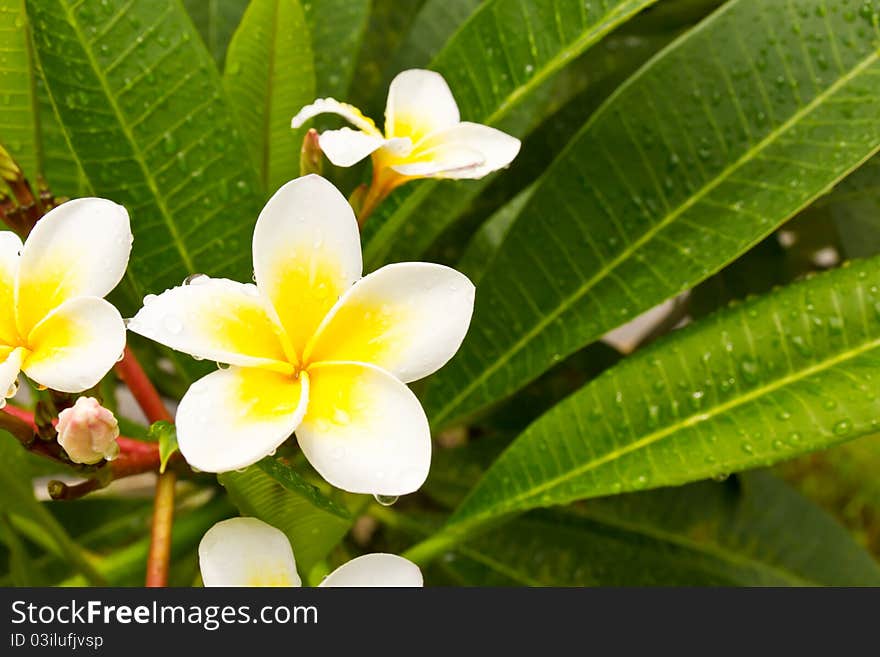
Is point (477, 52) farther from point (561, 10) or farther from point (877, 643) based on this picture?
point (877, 643)

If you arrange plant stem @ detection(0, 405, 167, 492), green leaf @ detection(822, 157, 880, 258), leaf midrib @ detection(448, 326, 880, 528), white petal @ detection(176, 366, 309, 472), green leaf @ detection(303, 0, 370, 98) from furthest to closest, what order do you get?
1. green leaf @ detection(822, 157, 880, 258)
2. green leaf @ detection(303, 0, 370, 98)
3. leaf midrib @ detection(448, 326, 880, 528)
4. plant stem @ detection(0, 405, 167, 492)
5. white petal @ detection(176, 366, 309, 472)

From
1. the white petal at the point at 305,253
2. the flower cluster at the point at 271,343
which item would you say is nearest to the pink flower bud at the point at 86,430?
the flower cluster at the point at 271,343

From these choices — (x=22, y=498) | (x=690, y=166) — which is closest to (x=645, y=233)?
(x=690, y=166)

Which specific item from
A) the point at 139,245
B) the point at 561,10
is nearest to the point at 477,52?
the point at 561,10

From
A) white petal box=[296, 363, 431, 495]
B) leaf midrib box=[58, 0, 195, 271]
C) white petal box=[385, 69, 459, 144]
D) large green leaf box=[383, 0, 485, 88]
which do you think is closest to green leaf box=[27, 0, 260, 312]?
leaf midrib box=[58, 0, 195, 271]

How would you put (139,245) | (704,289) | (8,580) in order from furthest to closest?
1. (704,289)
2. (8,580)
3. (139,245)

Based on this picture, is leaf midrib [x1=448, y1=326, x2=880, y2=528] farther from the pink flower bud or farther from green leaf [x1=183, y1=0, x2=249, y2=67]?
green leaf [x1=183, y1=0, x2=249, y2=67]
